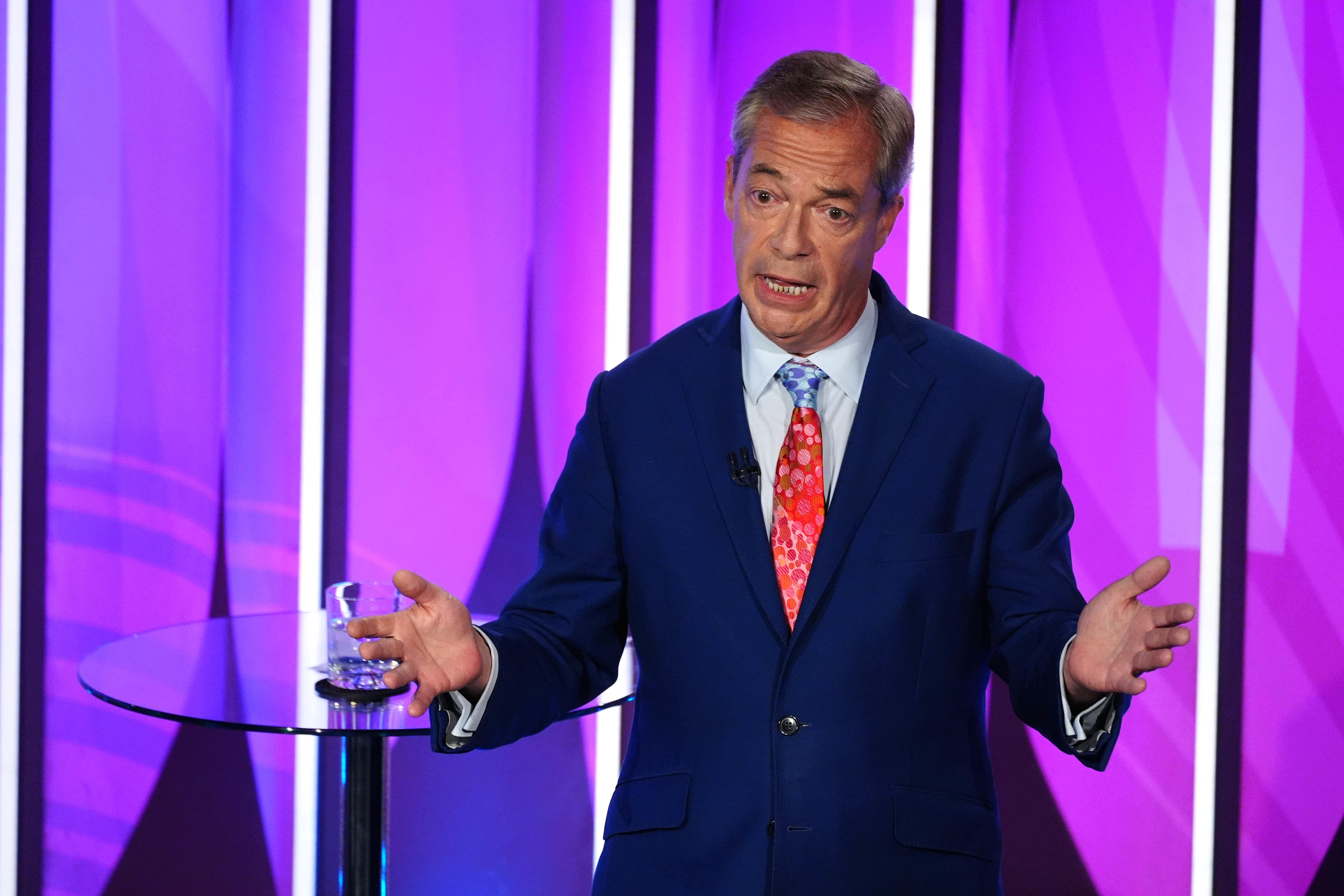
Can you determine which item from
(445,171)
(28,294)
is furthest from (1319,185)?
(28,294)

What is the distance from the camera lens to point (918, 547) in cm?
160

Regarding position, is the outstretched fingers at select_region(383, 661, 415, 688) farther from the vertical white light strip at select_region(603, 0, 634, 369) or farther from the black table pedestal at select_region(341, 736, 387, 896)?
the vertical white light strip at select_region(603, 0, 634, 369)

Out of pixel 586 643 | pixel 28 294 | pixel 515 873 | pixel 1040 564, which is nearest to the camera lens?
pixel 1040 564

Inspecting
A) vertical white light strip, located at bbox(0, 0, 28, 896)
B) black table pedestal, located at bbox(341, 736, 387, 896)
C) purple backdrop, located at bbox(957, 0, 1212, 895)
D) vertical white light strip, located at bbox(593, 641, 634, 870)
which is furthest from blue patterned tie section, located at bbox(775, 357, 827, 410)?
vertical white light strip, located at bbox(0, 0, 28, 896)

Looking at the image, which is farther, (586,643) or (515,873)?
(515,873)

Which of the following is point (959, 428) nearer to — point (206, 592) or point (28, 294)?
point (206, 592)

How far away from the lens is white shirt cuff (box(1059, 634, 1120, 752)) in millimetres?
1440

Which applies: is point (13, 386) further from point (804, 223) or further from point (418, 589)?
point (804, 223)

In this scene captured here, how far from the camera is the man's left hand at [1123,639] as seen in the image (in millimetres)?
1316

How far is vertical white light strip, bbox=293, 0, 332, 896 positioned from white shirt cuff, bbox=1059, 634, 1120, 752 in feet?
6.51

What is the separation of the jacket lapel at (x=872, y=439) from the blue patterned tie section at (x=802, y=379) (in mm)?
65

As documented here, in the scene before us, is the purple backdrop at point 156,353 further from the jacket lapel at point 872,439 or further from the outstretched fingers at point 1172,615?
the outstretched fingers at point 1172,615

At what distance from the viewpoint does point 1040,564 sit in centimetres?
159

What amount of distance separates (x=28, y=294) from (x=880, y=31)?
200 cm
